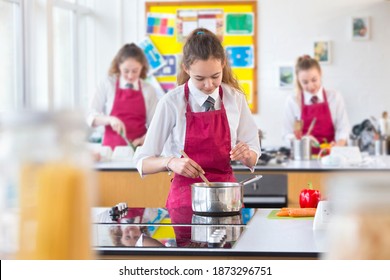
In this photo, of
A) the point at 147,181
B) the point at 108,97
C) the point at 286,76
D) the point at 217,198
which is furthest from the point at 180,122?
the point at 286,76

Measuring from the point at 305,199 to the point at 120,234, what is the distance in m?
0.97

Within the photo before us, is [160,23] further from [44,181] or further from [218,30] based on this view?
[44,181]

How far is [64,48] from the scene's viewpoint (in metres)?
7.34

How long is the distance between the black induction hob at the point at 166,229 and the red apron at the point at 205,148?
15 cm

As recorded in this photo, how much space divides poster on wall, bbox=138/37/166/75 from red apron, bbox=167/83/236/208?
4.57 metres

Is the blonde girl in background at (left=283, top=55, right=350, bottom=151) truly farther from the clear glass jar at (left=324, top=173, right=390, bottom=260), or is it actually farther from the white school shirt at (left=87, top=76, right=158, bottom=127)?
the clear glass jar at (left=324, top=173, right=390, bottom=260)

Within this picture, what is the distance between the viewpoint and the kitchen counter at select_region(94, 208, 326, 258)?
2.25m

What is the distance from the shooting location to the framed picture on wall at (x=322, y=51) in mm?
7831

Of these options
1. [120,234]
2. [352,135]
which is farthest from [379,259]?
[352,135]

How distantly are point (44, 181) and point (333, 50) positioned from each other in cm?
740

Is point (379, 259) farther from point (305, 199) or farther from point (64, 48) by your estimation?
point (64, 48)

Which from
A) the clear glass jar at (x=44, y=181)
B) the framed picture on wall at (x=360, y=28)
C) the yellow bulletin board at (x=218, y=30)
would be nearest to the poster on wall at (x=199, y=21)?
the yellow bulletin board at (x=218, y=30)
